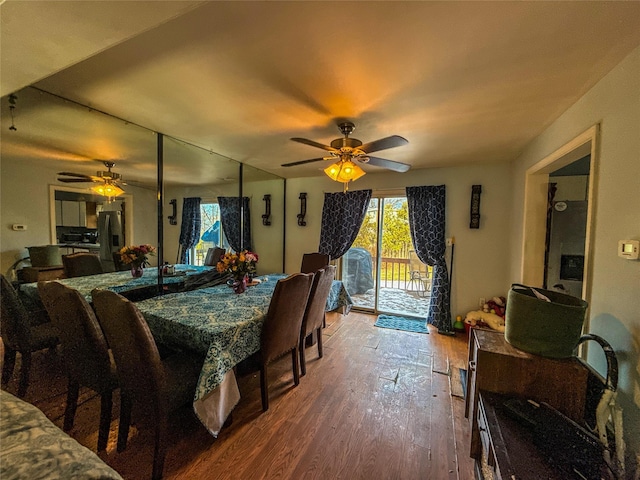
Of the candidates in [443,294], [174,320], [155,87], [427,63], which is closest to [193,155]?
[155,87]

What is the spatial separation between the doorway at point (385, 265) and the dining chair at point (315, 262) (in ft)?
2.95

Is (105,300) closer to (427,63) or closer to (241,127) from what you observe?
(241,127)

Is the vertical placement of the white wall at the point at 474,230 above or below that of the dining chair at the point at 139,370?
above

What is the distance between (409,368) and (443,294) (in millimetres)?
1445

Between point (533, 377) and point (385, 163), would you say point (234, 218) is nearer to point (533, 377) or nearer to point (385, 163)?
point (385, 163)

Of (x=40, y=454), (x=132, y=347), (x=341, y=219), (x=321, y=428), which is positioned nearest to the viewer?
(x=40, y=454)

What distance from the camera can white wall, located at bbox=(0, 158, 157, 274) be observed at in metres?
1.76

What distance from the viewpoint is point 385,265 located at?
13.9 feet

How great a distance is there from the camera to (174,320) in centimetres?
171

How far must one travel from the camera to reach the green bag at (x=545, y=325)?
1.13m

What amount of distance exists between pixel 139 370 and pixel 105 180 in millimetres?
1920

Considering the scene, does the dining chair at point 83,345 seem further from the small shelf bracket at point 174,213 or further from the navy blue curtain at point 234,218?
the navy blue curtain at point 234,218

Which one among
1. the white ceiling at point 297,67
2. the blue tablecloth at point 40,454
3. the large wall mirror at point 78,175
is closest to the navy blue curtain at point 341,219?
the white ceiling at point 297,67

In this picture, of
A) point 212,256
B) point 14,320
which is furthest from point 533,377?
point 212,256
